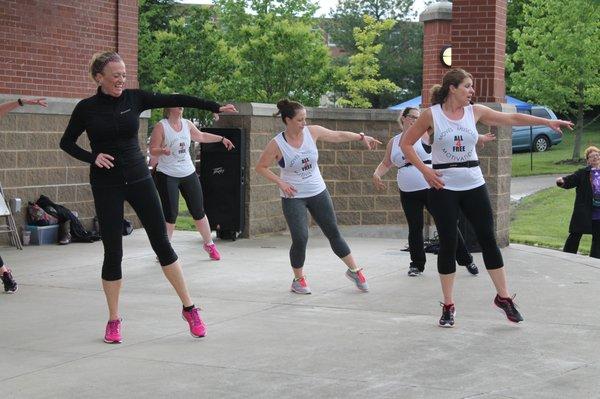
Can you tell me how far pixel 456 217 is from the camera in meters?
8.16

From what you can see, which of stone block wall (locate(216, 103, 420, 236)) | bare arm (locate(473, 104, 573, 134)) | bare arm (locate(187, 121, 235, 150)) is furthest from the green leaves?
bare arm (locate(473, 104, 573, 134))

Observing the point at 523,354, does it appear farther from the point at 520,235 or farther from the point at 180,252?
the point at 520,235

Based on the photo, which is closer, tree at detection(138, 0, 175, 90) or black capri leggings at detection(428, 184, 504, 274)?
black capri leggings at detection(428, 184, 504, 274)

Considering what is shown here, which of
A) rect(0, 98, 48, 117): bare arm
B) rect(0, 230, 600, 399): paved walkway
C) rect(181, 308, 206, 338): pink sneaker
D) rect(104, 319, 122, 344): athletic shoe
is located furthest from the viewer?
rect(0, 98, 48, 117): bare arm

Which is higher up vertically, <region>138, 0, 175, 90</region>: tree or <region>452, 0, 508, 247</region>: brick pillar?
<region>138, 0, 175, 90</region>: tree

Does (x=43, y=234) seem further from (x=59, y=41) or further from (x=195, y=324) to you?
(x=195, y=324)

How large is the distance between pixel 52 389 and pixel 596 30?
3130 centimetres

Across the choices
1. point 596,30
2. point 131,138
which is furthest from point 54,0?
point 596,30

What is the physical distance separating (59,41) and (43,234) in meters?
3.11

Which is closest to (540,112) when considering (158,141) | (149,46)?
(149,46)

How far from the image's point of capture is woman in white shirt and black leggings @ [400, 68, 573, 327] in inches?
317

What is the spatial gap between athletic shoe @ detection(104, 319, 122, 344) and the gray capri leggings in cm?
263

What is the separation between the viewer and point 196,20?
39.9 m

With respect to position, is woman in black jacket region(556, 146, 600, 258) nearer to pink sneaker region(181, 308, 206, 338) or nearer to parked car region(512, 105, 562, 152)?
pink sneaker region(181, 308, 206, 338)
